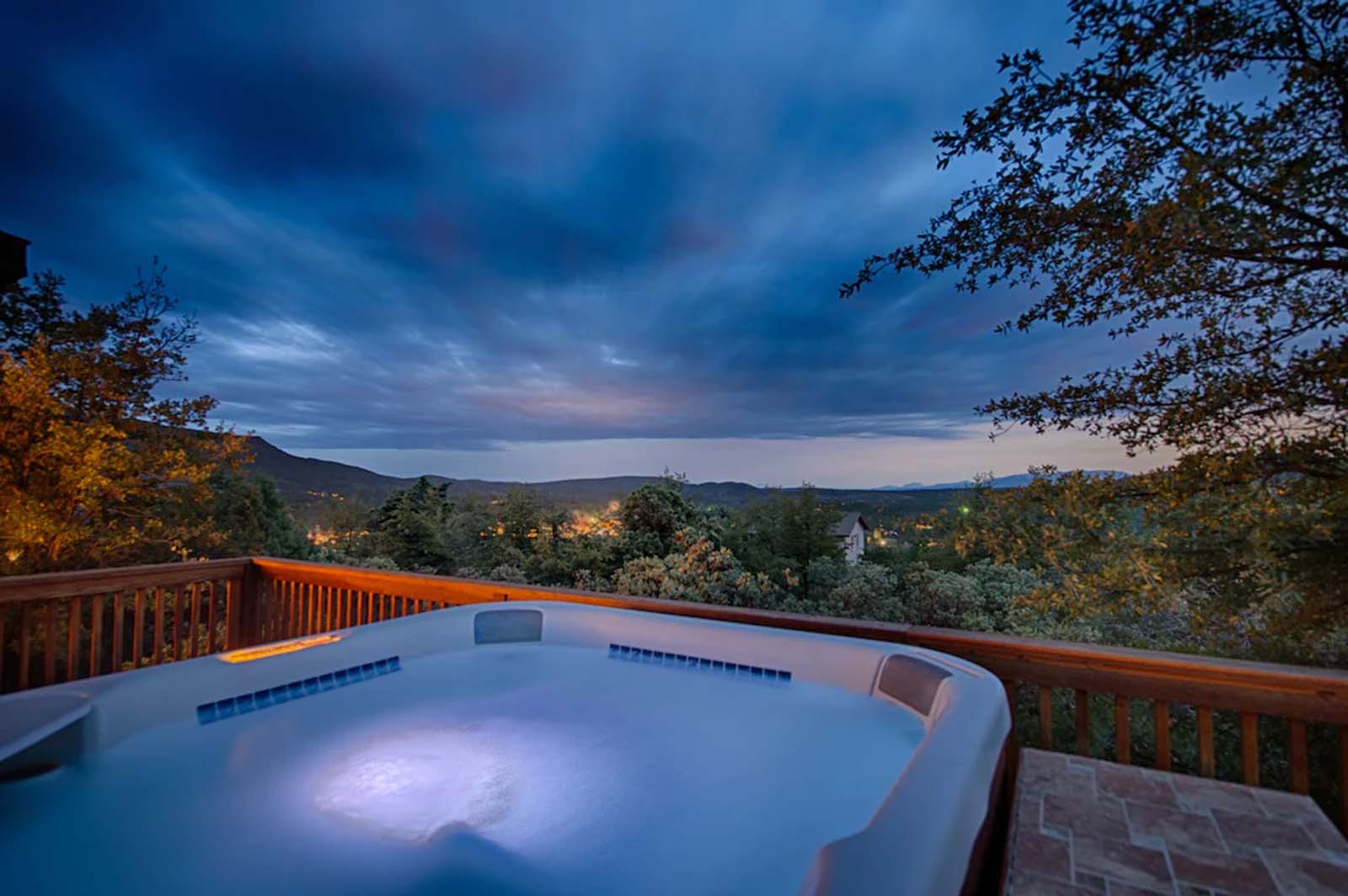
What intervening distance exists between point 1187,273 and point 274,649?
372 cm

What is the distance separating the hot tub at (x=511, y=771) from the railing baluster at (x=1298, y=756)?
0.68m

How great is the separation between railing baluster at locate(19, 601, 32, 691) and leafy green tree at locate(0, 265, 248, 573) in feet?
13.9

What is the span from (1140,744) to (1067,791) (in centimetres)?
378

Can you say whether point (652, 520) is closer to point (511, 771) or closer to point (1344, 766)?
point (511, 771)

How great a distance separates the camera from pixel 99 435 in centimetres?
563

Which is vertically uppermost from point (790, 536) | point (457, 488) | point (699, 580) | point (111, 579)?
point (457, 488)

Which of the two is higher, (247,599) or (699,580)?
(247,599)

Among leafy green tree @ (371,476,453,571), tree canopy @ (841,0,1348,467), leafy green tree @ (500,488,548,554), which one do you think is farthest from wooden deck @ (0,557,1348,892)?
leafy green tree @ (371,476,453,571)

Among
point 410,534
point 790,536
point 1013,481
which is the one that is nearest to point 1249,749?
point 1013,481

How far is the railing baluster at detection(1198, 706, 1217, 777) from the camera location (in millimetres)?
1415

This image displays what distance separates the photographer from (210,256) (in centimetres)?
521

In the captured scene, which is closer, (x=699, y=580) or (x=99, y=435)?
(x=99, y=435)

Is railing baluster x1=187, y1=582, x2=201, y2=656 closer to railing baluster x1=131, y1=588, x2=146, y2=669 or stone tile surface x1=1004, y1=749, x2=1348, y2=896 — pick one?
railing baluster x1=131, y1=588, x2=146, y2=669

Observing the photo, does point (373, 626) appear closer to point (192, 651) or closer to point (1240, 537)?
point (192, 651)
